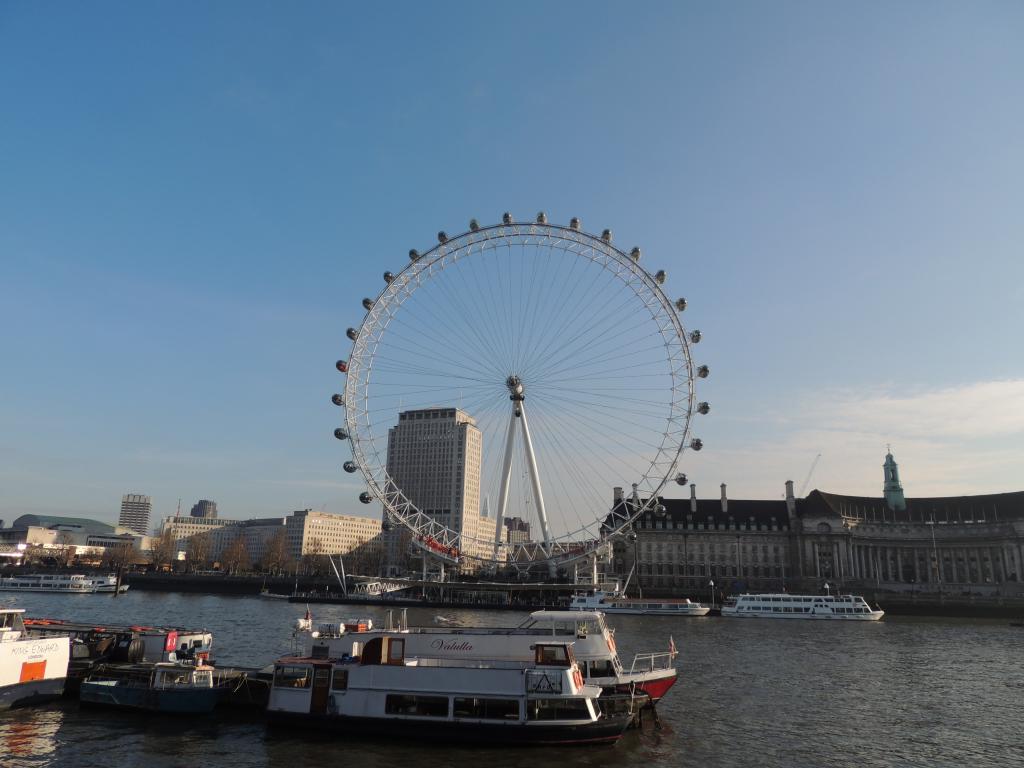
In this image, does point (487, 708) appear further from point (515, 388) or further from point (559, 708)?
point (515, 388)

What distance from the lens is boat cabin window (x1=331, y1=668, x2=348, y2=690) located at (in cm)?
3125

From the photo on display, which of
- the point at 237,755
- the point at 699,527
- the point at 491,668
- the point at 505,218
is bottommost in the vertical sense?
the point at 237,755

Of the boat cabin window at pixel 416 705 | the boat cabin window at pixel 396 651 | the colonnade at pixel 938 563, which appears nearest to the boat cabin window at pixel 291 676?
the boat cabin window at pixel 396 651

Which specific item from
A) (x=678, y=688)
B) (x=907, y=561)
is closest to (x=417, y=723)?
(x=678, y=688)

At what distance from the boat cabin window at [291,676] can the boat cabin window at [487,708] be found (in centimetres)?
695

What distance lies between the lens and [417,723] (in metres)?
29.9

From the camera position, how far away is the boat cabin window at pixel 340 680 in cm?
3125

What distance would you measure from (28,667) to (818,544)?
144 metres

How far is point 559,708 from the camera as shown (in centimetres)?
2962

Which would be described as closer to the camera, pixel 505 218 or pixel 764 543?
pixel 505 218

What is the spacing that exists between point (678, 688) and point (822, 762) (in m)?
14.1

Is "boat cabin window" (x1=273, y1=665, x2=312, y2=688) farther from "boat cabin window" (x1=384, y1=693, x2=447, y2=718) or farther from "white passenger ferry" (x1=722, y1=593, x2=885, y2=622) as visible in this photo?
"white passenger ferry" (x1=722, y1=593, x2=885, y2=622)

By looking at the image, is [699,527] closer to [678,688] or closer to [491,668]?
[678,688]

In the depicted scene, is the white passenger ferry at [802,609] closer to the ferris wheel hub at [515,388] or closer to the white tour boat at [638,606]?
the white tour boat at [638,606]
